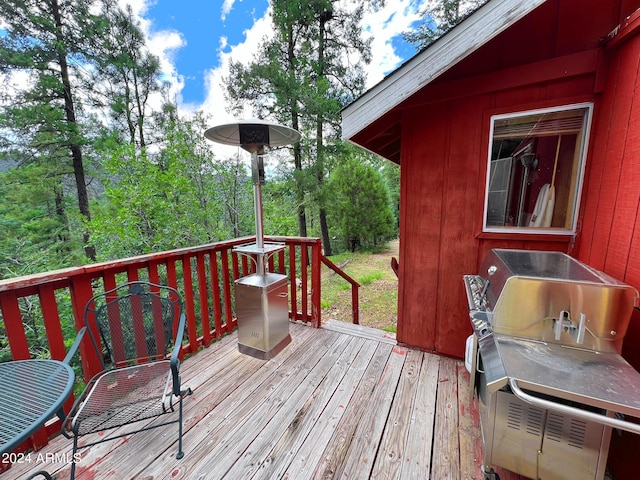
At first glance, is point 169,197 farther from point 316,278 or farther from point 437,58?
point 437,58

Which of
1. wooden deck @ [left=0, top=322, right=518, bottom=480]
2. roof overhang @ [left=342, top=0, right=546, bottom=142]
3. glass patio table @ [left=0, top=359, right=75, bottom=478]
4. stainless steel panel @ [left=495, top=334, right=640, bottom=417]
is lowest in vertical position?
wooden deck @ [left=0, top=322, right=518, bottom=480]

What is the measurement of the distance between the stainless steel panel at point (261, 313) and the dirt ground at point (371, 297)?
8.42 feet

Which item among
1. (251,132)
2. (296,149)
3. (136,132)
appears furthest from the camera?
(136,132)

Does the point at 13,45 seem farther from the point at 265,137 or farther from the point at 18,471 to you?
the point at 18,471

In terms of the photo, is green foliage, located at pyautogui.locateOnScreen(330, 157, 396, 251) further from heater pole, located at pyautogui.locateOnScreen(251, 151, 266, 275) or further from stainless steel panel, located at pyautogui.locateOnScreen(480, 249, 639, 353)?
stainless steel panel, located at pyautogui.locateOnScreen(480, 249, 639, 353)

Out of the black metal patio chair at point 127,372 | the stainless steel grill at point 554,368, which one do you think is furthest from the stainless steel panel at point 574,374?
the black metal patio chair at point 127,372

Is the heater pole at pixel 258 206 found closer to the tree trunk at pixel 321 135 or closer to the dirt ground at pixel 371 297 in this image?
the dirt ground at pixel 371 297

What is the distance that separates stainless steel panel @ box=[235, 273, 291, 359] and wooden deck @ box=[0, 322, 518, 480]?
0.14 m

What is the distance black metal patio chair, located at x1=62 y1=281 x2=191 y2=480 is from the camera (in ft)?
4.40

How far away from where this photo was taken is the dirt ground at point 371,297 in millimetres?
5044

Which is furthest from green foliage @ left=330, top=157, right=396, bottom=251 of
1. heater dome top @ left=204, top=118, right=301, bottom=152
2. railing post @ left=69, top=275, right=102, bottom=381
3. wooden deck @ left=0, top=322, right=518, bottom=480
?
railing post @ left=69, top=275, right=102, bottom=381

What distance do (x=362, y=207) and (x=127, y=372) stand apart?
9.83 meters

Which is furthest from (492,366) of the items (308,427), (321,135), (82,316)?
(321,135)

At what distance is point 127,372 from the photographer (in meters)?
1.65
